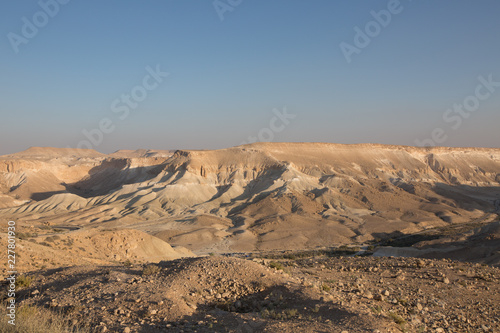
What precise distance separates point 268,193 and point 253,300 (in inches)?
2404

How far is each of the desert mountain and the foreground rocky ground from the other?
1298 inches

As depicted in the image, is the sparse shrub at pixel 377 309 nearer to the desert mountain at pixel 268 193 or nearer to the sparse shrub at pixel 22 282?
the sparse shrub at pixel 22 282

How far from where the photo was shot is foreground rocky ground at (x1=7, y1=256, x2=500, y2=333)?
7.16m

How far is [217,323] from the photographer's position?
7203mm

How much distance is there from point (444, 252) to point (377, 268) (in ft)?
45.6

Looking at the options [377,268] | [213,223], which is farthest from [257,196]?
[377,268]

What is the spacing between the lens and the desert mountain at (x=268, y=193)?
172 ft

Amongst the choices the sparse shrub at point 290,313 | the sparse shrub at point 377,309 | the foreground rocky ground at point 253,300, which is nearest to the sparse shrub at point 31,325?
the foreground rocky ground at point 253,300

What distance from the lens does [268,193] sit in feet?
229

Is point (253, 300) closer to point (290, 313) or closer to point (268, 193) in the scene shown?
point (290, 313)

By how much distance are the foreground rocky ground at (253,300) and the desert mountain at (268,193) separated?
32981 mm

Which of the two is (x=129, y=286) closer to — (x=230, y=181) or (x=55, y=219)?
(x=55, y=219)
